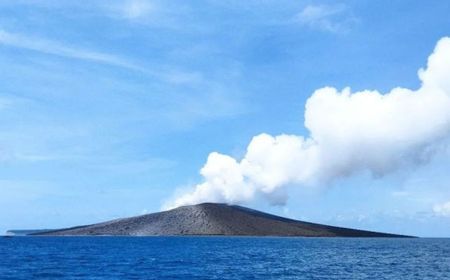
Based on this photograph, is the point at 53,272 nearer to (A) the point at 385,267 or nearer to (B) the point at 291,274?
(B) the point at 291,274

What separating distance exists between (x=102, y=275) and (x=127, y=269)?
10.3 metres

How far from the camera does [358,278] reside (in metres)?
71.4

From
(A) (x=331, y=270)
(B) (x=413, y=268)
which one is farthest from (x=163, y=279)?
(B) (x=413, y=268)

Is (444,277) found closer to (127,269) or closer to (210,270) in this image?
(210,270)

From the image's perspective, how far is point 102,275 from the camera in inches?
2840

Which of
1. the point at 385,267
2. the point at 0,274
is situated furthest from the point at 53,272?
the point at 385,267

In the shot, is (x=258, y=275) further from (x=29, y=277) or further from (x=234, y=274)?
A: (x=29, y=277)

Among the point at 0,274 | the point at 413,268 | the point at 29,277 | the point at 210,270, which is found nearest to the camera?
the point at 29,277

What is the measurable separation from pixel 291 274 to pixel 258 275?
4.50 meters

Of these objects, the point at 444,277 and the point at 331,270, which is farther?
the point at 331,270

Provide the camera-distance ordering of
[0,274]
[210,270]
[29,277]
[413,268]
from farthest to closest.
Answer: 1. [413,268]
2. [210,270]
3. [0,274]
4. [29,277]

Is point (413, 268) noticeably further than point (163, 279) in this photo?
Yes

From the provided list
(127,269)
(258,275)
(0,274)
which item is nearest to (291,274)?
(258,275)

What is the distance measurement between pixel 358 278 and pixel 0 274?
43.3 meters
